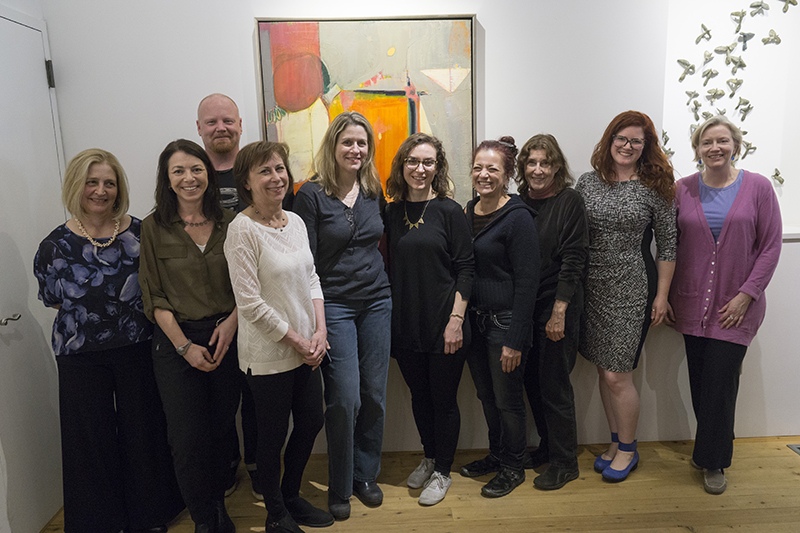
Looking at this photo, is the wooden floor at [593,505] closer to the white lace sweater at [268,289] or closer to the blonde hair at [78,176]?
the white lace sweater at [268,289]

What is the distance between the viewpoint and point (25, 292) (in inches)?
85.4

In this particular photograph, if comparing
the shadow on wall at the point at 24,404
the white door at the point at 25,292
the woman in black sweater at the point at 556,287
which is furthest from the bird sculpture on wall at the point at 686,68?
the shadow on wall at the point at 24,404

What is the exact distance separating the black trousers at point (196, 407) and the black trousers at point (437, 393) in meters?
0.77

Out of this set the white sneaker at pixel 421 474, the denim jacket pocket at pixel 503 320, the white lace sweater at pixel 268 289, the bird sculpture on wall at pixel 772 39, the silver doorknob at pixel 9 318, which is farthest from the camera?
the bird sculpture on wall at pixel 772 39

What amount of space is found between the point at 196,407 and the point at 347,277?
784 mm

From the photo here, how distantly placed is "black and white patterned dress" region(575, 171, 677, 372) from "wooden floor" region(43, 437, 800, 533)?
60 centimetres

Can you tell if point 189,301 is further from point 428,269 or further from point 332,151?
point 428,269

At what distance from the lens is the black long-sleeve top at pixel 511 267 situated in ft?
7.00

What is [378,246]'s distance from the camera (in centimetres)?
231

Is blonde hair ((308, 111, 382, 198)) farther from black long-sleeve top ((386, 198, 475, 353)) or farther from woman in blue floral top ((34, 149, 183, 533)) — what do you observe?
woman in blue floral top ((34, 149, 183, 533))

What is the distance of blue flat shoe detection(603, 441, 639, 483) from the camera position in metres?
2.47

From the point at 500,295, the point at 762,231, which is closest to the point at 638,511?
the point at 500,295

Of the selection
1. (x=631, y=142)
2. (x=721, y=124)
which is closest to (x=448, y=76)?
(x=631, y=142)

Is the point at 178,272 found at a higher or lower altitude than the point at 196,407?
higher
